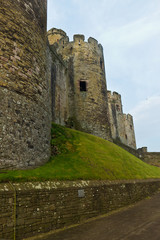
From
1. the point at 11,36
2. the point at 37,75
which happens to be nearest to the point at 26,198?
the point at 37,75

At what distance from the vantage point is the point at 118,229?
5.64 m

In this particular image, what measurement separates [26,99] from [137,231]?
5485 millimetres

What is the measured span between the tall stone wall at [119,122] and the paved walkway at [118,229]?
71.9 feet

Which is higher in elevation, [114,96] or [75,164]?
[114,96]

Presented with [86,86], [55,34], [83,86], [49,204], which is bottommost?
[49,204]

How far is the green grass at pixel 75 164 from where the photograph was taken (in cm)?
604

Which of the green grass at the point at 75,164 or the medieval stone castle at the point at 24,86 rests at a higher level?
the medieval stone castle at the point at 24,86

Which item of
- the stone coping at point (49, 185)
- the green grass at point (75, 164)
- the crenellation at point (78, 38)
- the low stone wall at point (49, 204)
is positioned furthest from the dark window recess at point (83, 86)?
the low stone wall at point (49, 204)

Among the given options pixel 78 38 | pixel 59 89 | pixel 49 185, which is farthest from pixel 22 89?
pixel 78 38

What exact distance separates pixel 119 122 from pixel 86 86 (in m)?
14.9

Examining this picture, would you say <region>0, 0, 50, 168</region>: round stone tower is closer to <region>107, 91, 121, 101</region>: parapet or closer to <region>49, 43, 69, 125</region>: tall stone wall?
<region>49, 43, 69, 125</region>: tall stone wall

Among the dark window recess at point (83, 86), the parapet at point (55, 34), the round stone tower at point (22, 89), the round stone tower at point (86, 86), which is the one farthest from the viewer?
the parapet at point (55, 34)

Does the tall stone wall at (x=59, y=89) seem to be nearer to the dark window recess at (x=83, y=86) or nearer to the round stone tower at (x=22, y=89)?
the dark window recess at (x=83, y=86)

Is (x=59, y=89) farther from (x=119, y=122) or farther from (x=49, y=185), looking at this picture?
(x=119, y=122)
